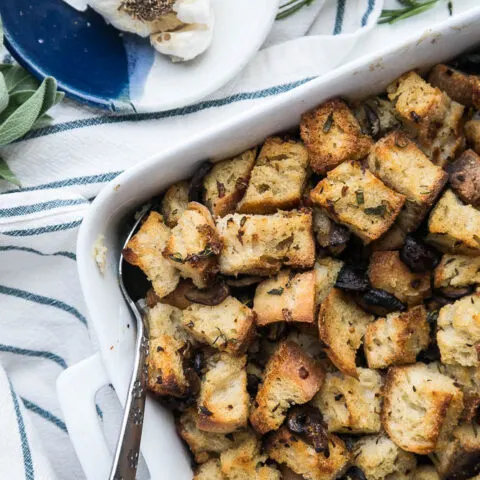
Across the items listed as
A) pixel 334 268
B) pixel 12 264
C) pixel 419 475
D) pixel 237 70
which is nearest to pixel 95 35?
pixel 237 70

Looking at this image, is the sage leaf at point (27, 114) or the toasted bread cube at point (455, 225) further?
the sage leaf at point (27, 114)

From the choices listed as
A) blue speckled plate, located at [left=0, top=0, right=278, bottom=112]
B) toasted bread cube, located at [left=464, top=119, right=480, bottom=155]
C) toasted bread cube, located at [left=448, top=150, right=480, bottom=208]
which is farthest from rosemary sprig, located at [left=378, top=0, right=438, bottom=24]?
toasted bread cube, located at [left=448, top=150, right=480, bottom=208]

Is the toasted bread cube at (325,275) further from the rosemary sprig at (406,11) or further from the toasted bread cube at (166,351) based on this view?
the rosemary sprig at (406,11)

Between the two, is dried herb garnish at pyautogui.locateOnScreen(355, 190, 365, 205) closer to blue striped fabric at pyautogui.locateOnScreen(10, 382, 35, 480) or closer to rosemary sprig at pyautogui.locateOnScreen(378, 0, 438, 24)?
rosemary sprig at pyautogui.locateOnScreen(378, 0, 438, 24)

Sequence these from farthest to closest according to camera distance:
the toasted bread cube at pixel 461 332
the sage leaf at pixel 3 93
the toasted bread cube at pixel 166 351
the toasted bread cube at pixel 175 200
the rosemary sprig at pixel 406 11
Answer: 1. the rosemary sprig at pixel 406 11
2. the sage leaf at pixel 3 93
3. the toasted bread cube at pixel 175 200
4. the toasted bread cube at pixel 166 351
5. the toasted bread cube at pixel 461 332

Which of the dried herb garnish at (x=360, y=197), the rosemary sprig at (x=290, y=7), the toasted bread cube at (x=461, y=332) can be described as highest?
the rosemary sprig at (x=290, y=7)

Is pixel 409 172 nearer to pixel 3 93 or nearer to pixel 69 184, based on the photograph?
pixel 69 184

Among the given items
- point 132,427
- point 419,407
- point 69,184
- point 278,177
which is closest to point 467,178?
point 278,177

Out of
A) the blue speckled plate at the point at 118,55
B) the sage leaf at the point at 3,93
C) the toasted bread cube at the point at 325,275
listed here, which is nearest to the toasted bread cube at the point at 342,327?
the toasted bread cube at the point at 325,275
